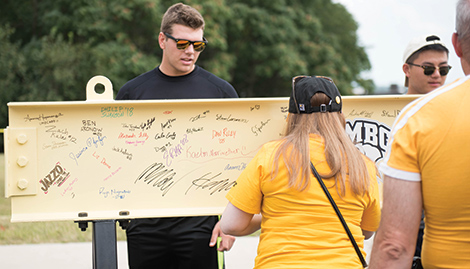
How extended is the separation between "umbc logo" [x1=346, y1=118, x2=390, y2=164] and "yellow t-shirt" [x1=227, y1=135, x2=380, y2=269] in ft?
4.10

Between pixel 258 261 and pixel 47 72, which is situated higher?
pixel 47 72

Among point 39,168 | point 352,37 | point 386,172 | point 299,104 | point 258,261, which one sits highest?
point 352,37

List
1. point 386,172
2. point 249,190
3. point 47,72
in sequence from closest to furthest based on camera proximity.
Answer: point 386,172 < point 249,190 < point 47,72

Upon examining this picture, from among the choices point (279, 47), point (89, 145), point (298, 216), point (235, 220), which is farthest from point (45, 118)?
point (279, 47)

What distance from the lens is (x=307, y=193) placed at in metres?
2.27

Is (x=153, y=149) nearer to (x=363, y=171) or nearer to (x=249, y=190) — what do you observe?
(x=249, y=190)

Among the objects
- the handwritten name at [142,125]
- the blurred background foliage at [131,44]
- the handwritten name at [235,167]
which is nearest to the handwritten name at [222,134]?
the handwritten name at [235,167]

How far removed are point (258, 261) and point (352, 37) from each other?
27238mm

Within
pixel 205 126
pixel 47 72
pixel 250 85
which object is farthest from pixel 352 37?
pixel 205 126

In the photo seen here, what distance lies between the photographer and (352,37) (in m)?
28.3

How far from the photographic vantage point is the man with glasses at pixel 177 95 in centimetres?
353

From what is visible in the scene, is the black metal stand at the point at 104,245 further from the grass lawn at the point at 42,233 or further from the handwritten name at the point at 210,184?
the grass lawn at the point at 42,233

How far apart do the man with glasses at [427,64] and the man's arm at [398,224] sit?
2308mm

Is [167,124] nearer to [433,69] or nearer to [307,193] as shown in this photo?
[307,193]
